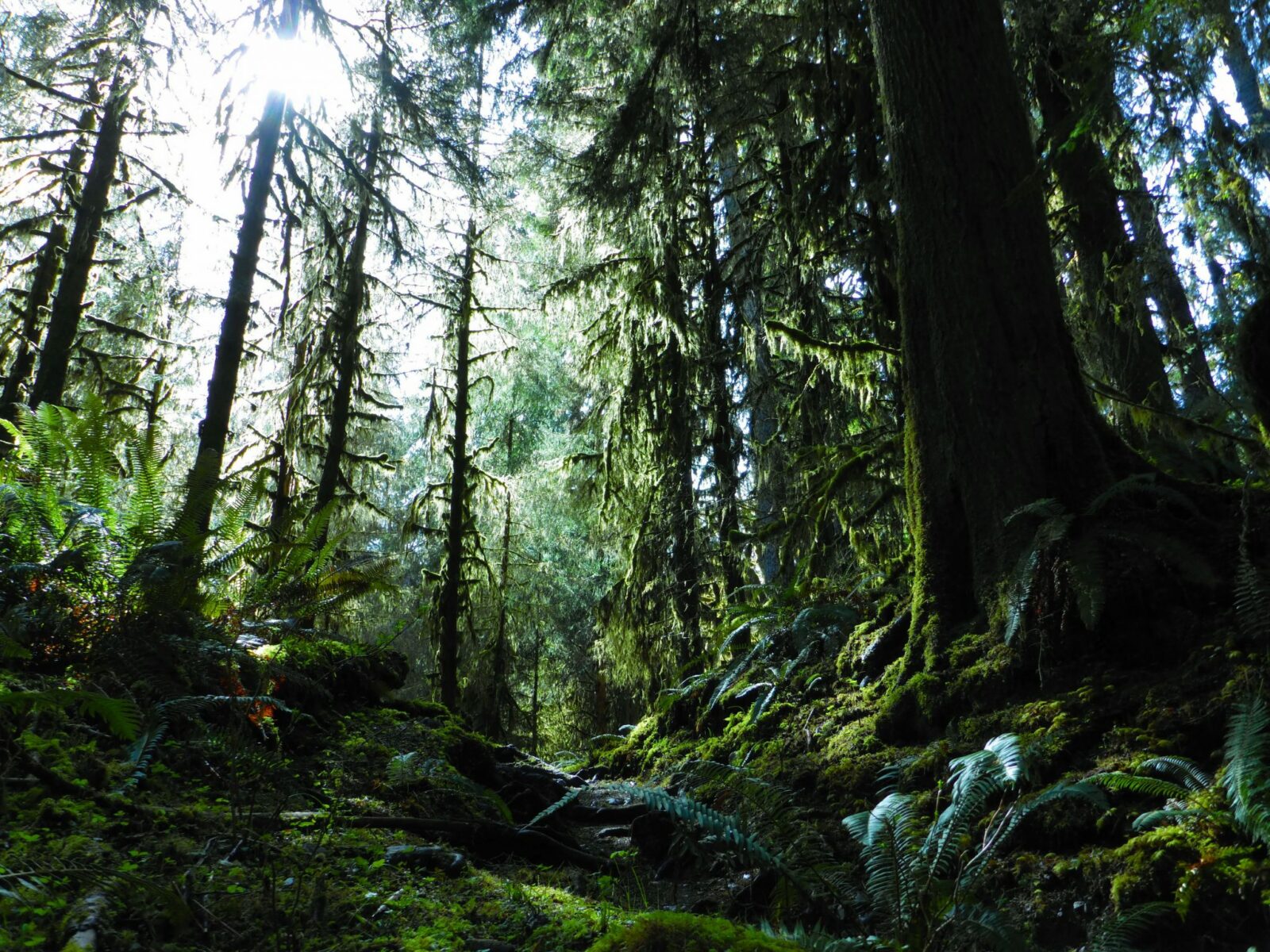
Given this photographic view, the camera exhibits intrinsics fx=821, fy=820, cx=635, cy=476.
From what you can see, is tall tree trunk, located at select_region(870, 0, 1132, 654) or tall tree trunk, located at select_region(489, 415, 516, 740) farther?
tall tree trunk, located at select_region(489, 415, 516, 740)

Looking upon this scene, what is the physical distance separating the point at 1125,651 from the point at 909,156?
2.95 m

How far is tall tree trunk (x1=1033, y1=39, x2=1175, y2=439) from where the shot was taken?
20.3 feet

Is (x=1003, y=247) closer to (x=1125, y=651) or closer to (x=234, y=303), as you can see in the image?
(x=1125, y=651)

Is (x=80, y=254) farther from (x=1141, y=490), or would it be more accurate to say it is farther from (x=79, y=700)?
(x=1141, y=490)

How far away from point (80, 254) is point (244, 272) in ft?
17.2

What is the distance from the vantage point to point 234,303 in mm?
6227

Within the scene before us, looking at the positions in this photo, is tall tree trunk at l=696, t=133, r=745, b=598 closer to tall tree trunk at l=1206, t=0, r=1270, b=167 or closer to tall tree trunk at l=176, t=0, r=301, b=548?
tall tree trunk at l=176, t=0, r=301, b=548

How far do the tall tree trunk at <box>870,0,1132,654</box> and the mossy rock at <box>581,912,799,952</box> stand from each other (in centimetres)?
262

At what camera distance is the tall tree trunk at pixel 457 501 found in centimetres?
1161

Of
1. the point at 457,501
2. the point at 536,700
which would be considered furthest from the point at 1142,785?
the point at 536,700

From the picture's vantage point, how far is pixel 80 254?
9898 mm

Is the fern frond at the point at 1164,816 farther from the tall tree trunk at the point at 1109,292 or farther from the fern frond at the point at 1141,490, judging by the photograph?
the tall tree trunk at the point at 1109,292

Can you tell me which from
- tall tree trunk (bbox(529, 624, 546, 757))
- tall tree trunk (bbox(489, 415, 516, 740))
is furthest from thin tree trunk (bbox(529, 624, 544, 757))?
tall tree trunk (bbox(489, 415, 516, 740))

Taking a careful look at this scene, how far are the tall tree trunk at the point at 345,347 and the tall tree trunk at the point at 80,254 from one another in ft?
9.36
